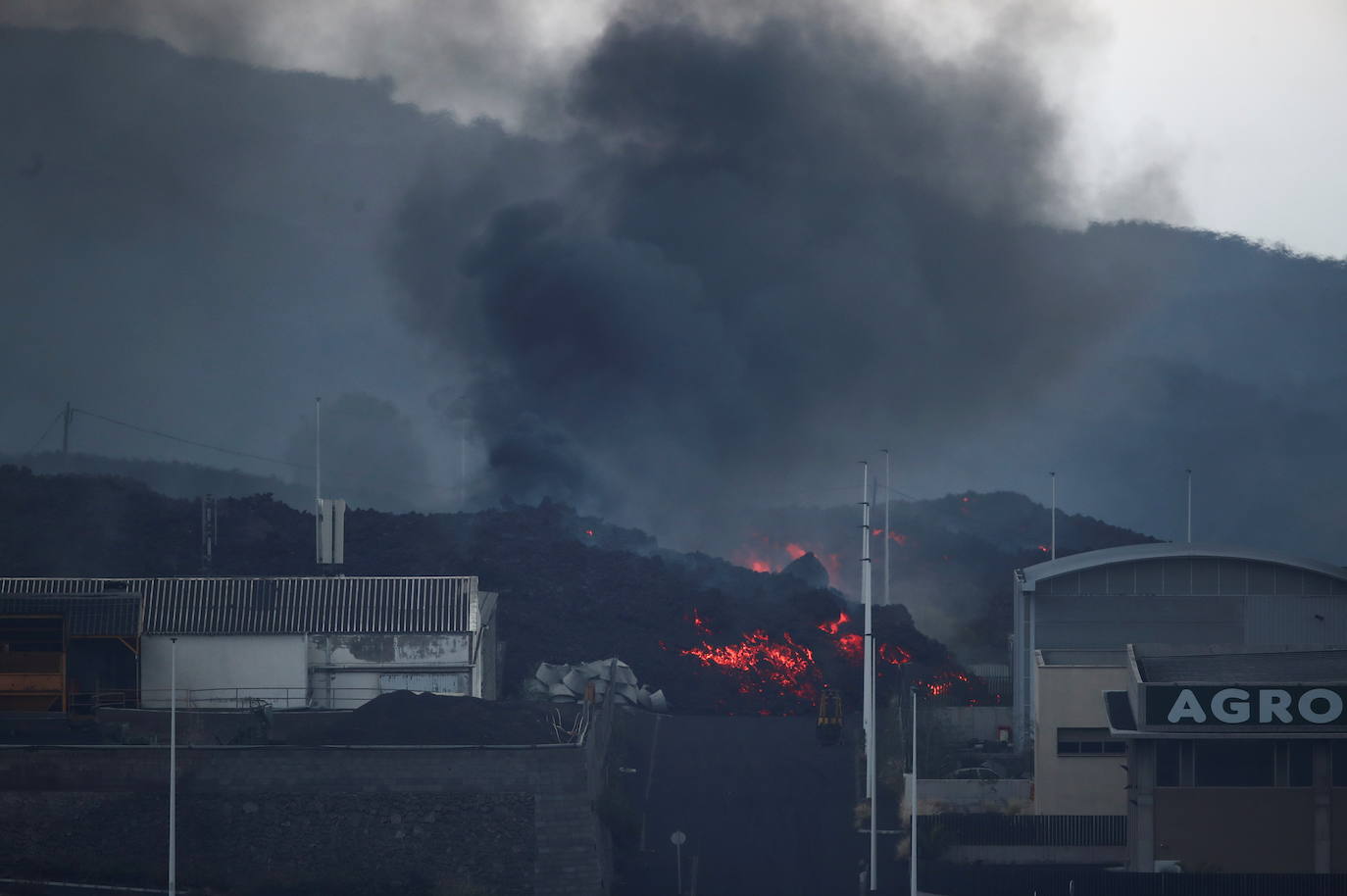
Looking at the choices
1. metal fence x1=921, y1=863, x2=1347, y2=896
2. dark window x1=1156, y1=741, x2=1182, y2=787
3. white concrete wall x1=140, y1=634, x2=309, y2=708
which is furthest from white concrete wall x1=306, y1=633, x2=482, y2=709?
dark window x1=1156, y1=741, x2=1182, y2=787

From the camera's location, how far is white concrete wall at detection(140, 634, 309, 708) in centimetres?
5684

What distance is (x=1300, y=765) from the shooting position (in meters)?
46.4

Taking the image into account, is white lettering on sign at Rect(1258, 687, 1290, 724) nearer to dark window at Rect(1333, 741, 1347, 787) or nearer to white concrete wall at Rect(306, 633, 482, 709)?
dark window at Rect(1333, 741, 1347, 787)

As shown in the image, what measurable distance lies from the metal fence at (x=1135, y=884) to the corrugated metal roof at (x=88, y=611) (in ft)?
90.2

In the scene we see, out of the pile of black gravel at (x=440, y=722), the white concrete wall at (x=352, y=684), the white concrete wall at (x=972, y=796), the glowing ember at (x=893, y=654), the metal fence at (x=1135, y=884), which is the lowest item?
the metal fence at (x=1135, y=884)

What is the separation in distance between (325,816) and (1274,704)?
982 inches

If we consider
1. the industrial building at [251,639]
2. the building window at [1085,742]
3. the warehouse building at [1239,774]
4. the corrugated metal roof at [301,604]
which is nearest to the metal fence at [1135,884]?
the warehouse building at [1239,774]

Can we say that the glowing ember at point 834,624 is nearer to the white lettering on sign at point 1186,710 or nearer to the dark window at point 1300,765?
the white lettering on sign at point 1186,710

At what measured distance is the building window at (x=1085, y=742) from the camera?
55.3 m

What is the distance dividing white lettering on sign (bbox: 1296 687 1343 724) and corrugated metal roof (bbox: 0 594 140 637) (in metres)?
35.1

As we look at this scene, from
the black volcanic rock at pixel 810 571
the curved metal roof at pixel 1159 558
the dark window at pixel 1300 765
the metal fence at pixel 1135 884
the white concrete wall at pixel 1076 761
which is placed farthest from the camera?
the black volcanic rock at pixel 810 571

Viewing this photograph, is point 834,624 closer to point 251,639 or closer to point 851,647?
point 851,647

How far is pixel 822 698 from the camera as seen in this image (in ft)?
202

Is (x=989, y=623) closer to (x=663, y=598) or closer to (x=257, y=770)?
(x=663, y=598)
